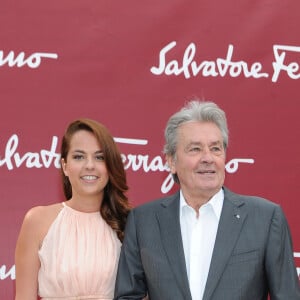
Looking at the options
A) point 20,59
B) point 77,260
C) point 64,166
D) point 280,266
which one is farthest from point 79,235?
point 20,59

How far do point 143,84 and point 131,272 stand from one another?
1173 millimetres

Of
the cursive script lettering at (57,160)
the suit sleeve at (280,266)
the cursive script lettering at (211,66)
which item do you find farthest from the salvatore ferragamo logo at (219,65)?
the suit sleeve at (280,266)

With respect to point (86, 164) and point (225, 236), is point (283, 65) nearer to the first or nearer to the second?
point (86, 164)

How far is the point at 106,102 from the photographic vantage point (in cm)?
337

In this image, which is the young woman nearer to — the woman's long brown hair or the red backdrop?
the woman's long brown hair

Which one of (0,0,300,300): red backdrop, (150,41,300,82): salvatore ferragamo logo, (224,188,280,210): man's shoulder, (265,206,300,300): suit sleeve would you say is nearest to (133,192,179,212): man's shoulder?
(224,188,280,210): man's shoulder

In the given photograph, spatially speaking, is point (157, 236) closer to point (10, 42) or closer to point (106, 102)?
point (106, 102)

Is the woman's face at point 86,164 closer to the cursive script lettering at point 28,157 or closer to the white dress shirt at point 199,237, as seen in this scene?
the white dress shirt at point 199,237

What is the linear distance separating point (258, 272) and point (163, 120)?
1.25 metres

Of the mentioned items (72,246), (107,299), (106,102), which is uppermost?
(106,102)

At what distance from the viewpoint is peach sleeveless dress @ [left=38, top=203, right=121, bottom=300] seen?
8.88 ft

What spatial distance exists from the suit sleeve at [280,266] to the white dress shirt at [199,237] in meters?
0.20

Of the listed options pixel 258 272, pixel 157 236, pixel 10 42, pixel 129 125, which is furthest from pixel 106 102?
pixel 258 272

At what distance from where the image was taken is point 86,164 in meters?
2.71
